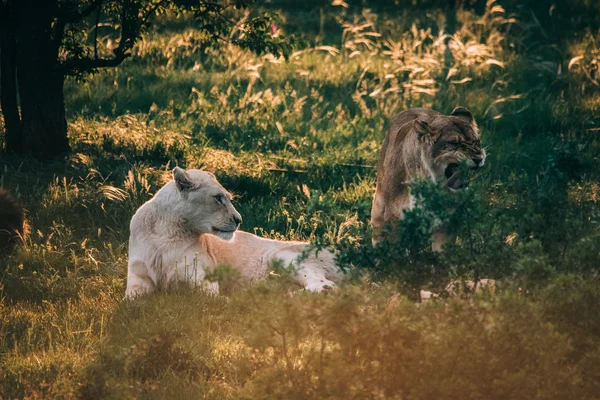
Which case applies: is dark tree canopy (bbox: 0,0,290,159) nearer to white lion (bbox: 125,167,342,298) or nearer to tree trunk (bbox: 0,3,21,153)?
tree trunk (bbox: 0,3,21,153)

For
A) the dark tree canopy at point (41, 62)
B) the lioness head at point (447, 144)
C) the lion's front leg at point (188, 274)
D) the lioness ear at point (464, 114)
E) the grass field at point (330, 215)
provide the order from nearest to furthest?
the grass field at point (330, 215) → the lioness head at point (447, 144) → the lion's front leg at point (188, 274) → the lioness ear at point (464, 114) → the dark tree canopy at point (41, 62)

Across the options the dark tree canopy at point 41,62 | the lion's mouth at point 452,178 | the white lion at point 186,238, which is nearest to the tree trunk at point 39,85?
the dark tree canopy at point 41,62

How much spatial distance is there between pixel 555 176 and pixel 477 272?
0.88m

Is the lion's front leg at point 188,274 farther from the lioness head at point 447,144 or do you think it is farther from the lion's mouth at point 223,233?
the lioness head at point 447,144

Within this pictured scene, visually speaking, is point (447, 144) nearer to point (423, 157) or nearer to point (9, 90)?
point (423, 157)

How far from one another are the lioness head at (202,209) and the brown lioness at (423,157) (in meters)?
1.20

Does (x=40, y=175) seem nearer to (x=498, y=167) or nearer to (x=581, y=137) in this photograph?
(x=498, y=167)

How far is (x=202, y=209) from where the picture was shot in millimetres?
7559

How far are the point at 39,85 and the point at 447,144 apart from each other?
16.0 ft

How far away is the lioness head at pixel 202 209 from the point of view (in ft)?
24.8

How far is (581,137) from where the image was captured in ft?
38.2

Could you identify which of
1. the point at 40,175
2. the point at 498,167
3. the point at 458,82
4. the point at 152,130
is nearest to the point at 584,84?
the point at 458,82

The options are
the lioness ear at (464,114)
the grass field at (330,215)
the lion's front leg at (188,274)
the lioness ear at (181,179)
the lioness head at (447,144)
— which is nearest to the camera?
the grass field at (330,215)

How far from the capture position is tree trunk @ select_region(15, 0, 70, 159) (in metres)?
9.84
